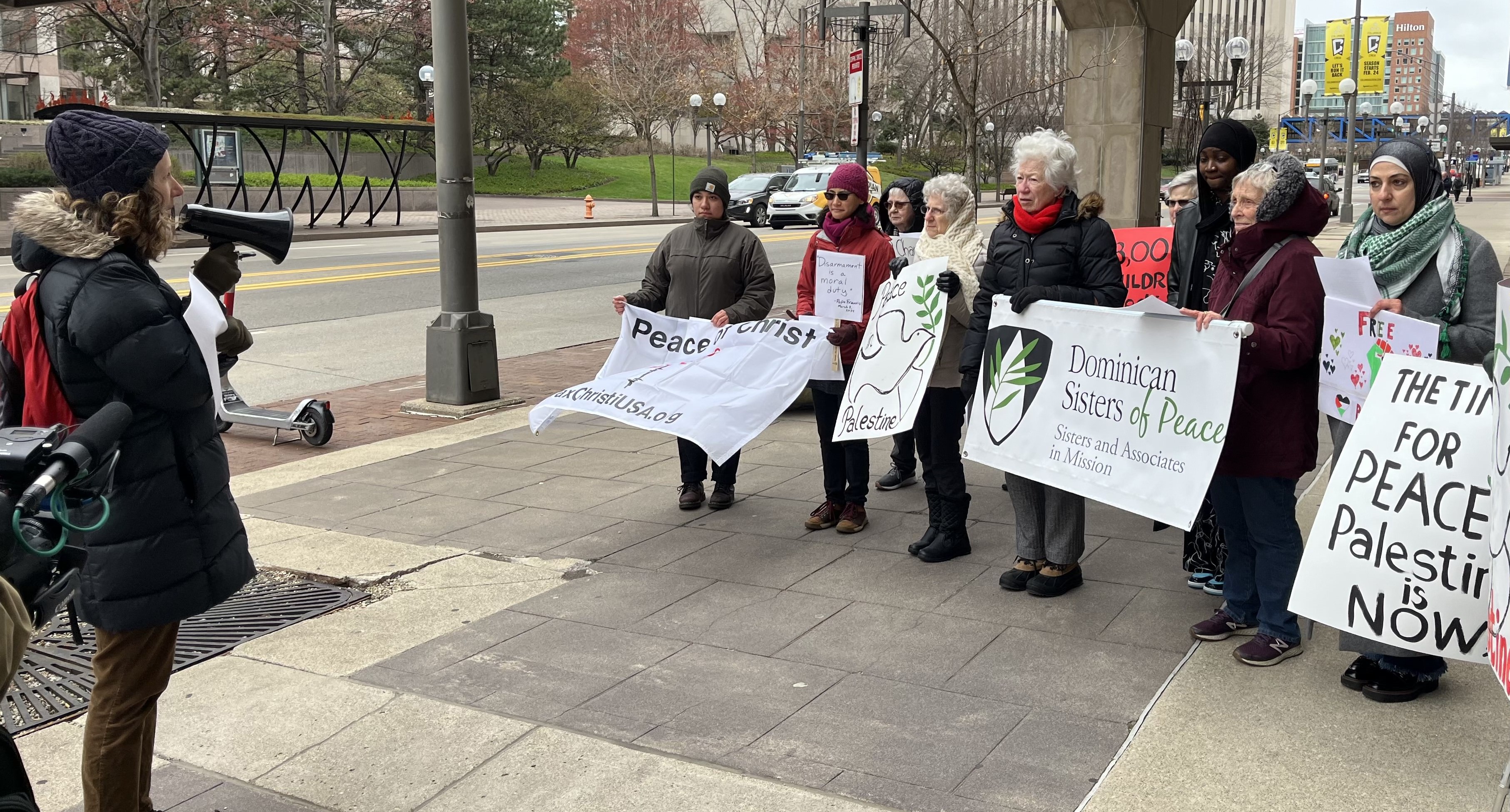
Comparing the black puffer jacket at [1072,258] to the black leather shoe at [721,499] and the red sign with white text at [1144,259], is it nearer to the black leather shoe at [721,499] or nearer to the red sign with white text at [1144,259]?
the black leather shoe at [721,499]

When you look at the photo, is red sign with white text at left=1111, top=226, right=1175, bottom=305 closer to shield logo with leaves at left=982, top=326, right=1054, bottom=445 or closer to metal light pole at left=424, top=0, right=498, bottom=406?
shield logo with leaves at left=982, top=326, right=1054, bottom=445

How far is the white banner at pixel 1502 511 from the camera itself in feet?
10.6

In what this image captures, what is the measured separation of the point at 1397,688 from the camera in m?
4.24

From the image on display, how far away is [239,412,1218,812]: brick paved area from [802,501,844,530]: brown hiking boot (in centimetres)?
8

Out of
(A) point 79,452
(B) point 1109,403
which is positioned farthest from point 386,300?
(A) point 79,452

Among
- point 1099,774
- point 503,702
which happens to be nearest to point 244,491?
point 503,702

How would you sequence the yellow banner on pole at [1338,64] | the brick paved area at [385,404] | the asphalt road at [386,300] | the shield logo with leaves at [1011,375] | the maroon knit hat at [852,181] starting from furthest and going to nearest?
the yellow banner on pole at [1338,64] < the asphalt road at [386,300] < the brick paved area at [385,404] < the maroon knit hat at [852,181] < the shield logo with leaves at [1011,375]

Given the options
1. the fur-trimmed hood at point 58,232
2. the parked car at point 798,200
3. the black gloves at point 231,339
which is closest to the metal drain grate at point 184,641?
the black gloves at point 231,339

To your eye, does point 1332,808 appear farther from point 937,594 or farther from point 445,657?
point 445,657

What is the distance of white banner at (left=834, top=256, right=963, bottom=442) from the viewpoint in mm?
5789

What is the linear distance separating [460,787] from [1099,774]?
185 cm

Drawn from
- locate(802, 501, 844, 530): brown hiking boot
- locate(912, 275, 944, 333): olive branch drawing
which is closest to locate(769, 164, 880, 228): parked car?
locate(802, 501, 844, 530): brown hiking boot

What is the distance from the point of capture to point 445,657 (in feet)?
15.8

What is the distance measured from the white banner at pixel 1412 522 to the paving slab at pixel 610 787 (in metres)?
1.69
